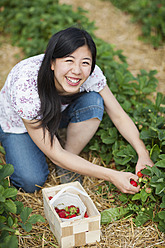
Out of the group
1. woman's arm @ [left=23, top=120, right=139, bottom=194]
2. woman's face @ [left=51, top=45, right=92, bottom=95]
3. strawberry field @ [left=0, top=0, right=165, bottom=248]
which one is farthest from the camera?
woman's arm @ [left=23, top=120, right=139, bottom=194]

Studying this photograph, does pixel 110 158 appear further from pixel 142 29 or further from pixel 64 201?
pixel 142 29

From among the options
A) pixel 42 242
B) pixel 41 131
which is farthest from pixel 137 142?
pixel 42 242

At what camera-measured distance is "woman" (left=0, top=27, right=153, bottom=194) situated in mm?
1739

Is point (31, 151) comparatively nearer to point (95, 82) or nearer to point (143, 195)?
point (95, 82)

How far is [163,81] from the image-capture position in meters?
3.61

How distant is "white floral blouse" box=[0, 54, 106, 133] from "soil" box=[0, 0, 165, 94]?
1.33 m

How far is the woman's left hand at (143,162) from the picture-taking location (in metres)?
1.94

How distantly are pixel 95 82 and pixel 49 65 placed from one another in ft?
1.37

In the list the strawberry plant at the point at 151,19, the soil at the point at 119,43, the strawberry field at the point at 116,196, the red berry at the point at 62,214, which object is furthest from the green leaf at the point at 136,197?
the strawberry plant at the point at 151,19

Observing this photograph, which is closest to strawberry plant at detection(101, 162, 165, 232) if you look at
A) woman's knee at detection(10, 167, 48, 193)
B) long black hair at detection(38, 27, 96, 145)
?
woman's knee at detection(10, 167, 48, 193)

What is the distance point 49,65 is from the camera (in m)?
1.77

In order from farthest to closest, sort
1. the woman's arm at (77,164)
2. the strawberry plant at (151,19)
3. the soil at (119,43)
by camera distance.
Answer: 1. the strawberry plant at (151,19)
2. the soil at (119,43)
3. the woman's arm at (77,164)

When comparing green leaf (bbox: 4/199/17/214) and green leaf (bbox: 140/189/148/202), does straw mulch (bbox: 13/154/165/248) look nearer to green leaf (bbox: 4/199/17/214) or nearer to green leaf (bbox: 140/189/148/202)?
green leaf (bbox: 140/189/148/202)

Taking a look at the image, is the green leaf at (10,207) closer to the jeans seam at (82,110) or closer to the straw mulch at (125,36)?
the jeans seam at (82,110)
